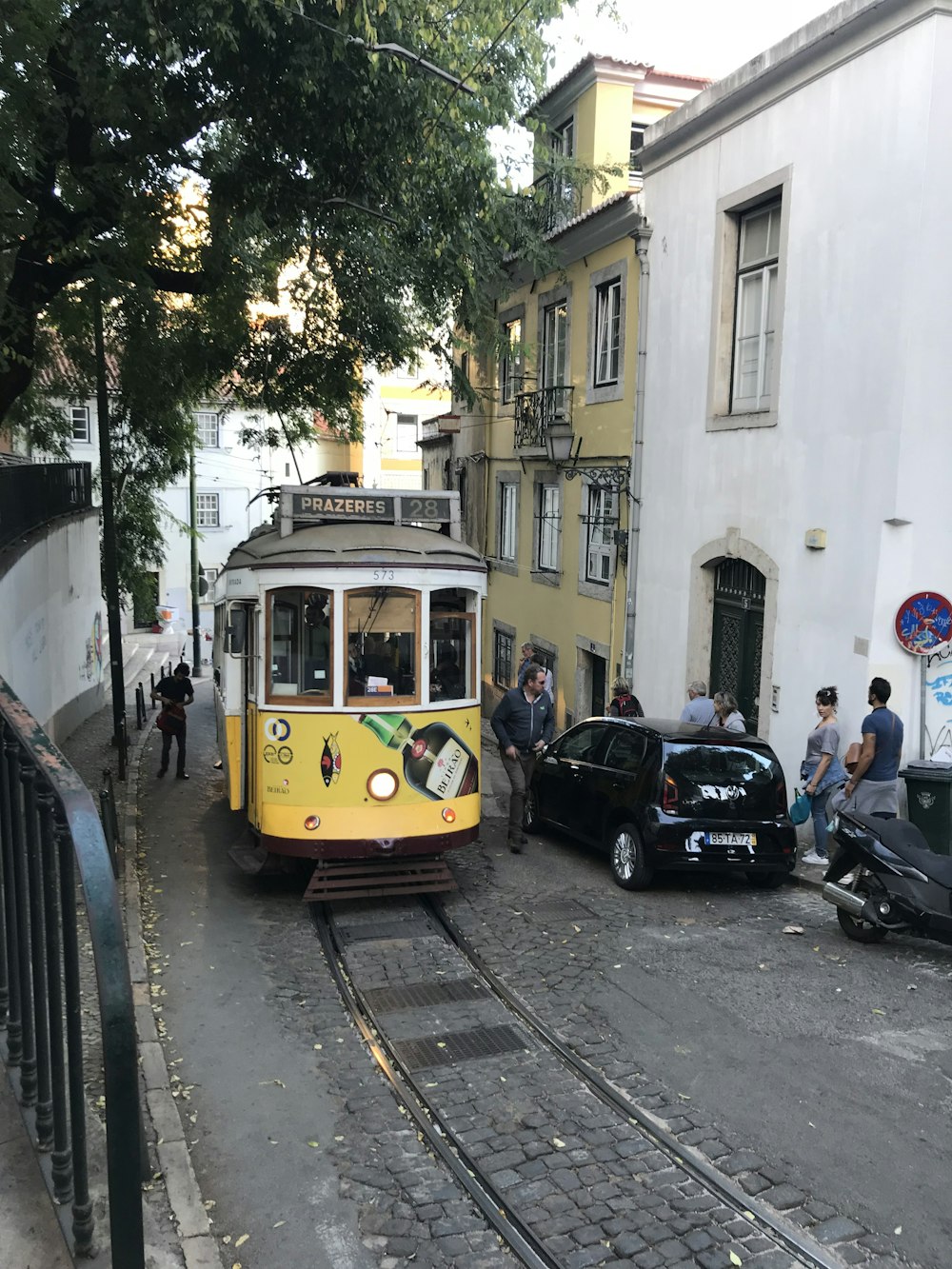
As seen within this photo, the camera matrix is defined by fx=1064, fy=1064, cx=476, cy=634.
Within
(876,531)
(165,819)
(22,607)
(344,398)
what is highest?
(344,398)

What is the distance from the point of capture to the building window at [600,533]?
56.1 feet

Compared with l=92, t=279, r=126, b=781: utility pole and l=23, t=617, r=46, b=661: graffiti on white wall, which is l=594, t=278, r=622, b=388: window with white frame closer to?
l=92, t=279, r=126, b=781: utility pole

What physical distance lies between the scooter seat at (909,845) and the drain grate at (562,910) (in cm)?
235

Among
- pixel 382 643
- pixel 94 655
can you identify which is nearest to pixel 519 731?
pixel 382 643

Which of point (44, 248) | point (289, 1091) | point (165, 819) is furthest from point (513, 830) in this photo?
point (44, 248)

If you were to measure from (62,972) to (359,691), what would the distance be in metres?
5.47

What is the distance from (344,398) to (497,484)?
6734 millimetres

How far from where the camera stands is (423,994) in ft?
24.1

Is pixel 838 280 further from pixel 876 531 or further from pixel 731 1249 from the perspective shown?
pixel 731 1249

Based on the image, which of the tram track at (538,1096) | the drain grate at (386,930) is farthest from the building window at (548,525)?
the tram track at (538,1096)

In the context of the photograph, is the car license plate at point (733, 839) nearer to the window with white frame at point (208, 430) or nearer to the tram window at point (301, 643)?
the tram window at point (301, 643)

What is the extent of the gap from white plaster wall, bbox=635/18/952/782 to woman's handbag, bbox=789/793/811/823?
86 cm

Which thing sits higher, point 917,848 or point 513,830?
point 917,848

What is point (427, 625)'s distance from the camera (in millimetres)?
9016
